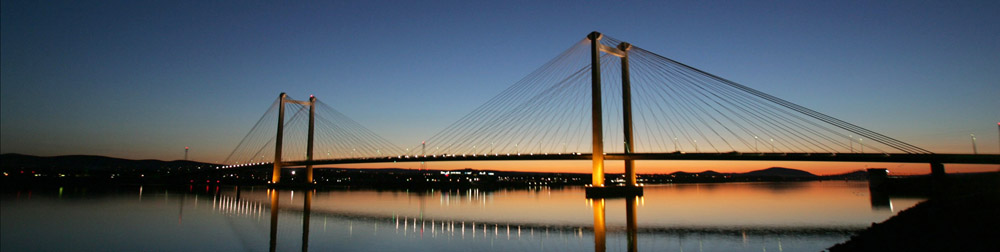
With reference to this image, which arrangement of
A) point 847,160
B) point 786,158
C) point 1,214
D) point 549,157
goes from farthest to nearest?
1. point 549,157
2. point 786,158
3. point 847,160
4. point 1,214

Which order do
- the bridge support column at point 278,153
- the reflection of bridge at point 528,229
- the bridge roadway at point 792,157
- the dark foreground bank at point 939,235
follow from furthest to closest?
the bridge support column at point 278,153
the bridge roadway at point 792,157
the reflection of bridge at point 528,229
the dark foreground bank at point 939,235

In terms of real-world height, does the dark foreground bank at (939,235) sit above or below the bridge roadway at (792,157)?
below

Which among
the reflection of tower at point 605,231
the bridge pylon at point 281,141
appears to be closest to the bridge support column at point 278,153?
the bridge pylon at point 281,141

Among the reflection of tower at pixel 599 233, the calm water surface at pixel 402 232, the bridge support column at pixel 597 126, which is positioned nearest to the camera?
the reflection of tower at pixel 599 233

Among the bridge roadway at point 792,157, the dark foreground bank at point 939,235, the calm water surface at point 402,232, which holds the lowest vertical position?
the calm water surface at point 402,232

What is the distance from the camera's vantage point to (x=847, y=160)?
29.6 meters

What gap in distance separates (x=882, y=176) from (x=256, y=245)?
68176 millimetres

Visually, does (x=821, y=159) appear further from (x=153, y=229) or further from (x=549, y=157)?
(x=153, y=229)

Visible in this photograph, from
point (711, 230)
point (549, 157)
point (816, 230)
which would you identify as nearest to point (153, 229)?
point (711, 230)

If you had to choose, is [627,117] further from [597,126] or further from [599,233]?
[599,233]

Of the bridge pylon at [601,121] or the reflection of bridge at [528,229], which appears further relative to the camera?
the bridge pylon at [601,121]

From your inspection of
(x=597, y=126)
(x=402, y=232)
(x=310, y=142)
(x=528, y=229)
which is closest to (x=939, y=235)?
(x=528, y=229)

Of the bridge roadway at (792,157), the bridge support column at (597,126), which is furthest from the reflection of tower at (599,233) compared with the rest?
the bridge roadway at (792,157)

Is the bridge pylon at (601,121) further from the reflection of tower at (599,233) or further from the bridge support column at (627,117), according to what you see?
the reflection of tower at (599,233)
